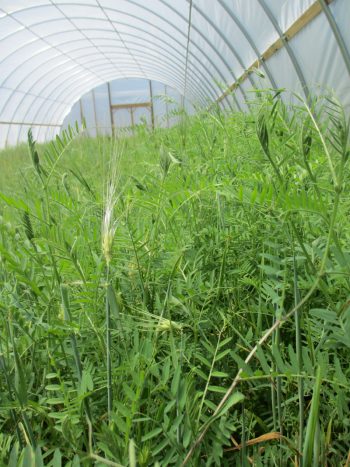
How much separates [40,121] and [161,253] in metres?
15.4

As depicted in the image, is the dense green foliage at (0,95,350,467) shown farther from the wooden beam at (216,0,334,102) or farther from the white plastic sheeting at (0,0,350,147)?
the wooden beam at (216,0,334,102)

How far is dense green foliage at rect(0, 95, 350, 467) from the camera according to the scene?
47 cm

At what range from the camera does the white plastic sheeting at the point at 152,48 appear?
12.3ft

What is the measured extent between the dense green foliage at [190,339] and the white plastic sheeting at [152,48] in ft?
1.40

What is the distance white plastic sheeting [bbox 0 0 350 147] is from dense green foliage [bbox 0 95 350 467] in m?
0.43

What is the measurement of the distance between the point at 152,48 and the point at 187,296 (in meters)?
11.7

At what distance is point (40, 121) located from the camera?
15.0 meters

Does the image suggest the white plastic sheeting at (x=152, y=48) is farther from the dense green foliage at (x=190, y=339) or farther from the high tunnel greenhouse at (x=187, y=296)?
the dense green foliage at (x=190, y=339)

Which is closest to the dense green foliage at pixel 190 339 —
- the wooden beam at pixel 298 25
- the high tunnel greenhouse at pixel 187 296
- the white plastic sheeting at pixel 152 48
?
the high tunnel greenhouse at pixel 187 296

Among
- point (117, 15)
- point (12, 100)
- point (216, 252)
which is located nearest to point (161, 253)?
point (216, 252)

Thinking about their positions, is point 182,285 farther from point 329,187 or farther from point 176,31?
point 176,31

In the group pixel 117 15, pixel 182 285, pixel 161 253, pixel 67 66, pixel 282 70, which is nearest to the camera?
pixel 182 285

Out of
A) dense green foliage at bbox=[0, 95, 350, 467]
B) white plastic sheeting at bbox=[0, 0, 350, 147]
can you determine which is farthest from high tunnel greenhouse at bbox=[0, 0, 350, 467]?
white plastic sheeting at bbox=[0, 0, 350, 147]

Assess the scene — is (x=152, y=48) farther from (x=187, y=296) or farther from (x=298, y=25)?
(x=187, y=296)
